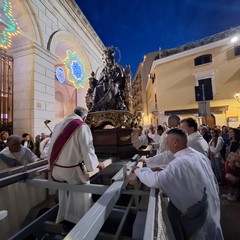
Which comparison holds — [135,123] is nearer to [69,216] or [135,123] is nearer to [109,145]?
[109,145]

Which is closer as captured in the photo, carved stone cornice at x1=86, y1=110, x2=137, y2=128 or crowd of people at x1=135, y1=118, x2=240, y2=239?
crowd of people at x1=135, y1=118, x2=240, y2=239

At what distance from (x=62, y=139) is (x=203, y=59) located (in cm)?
1623

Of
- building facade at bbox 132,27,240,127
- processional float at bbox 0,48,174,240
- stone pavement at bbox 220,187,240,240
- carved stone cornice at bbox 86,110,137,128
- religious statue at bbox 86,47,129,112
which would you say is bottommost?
stone pavement at bbox 220,187,240,240

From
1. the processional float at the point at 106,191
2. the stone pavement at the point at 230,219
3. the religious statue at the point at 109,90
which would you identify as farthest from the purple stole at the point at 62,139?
the stone pavement at the point at 230,219

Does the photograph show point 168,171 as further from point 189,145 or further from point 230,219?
point 230,219

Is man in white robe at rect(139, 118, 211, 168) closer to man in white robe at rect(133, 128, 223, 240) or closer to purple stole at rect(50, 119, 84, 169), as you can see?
man in white robe at rect(133, 128, 223, 240)

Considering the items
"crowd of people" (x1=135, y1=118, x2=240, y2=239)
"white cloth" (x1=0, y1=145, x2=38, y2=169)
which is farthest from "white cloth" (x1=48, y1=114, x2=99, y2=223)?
"white cloth" (x1=0, y1=145, x2=38, y2=169)

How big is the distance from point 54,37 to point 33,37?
1260 millimetres

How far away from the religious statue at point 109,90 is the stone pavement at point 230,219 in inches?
111

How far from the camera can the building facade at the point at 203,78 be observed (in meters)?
14.1

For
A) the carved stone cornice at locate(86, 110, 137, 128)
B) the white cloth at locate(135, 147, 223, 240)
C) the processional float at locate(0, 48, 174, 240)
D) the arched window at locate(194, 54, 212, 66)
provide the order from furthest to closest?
the arched window at locate(194, 54, 212, 66) < the carved stone cornice at locate(86, 110, 137, 128) < the white cloth at locate(135, 147, 223, 240) < the processional float at locate(0, 48, 174, 240)

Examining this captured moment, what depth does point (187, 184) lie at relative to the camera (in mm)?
1463

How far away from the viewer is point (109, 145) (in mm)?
3750

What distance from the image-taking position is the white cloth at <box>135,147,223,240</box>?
1453 millimetres
